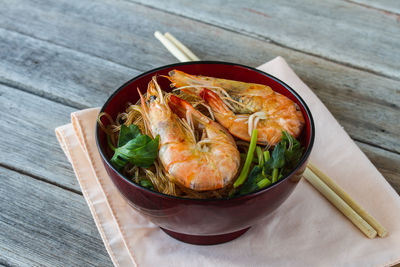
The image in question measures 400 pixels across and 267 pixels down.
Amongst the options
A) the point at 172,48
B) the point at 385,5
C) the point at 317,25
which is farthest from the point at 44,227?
the point at 385,5

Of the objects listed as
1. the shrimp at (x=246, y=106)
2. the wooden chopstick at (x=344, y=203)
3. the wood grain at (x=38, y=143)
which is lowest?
the wooden chopstick at (x=344, y=203)

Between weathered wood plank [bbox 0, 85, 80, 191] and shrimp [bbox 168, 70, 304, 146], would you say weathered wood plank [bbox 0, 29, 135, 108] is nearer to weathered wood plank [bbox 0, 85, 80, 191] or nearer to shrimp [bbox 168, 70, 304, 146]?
weathered wood plank [bbox 0, 85, 80, 191]

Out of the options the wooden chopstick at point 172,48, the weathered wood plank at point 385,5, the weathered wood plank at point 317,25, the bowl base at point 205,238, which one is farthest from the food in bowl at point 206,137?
the weathered wood plank at point 385,5

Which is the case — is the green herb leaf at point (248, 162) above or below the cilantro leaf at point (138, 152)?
below

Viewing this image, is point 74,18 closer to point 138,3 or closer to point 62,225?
point 138,3

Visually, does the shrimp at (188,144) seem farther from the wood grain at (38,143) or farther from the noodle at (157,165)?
the wood grain at (38,143)

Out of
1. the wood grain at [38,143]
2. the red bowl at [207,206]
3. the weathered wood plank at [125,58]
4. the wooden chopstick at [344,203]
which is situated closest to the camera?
the red bowl at [207,206]

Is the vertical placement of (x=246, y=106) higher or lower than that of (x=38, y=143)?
higher

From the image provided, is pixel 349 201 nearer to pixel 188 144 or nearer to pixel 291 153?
pixel 291 153
